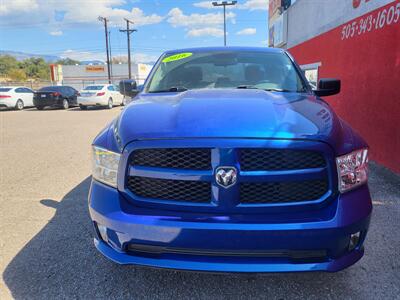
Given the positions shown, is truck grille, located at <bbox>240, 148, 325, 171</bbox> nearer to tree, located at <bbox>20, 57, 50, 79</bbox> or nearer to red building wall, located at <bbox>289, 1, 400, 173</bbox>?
red building wall, located at <bbox>289, 1, 400, 173</bbox>

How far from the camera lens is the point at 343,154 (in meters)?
2.15

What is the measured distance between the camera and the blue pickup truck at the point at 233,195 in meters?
2.00

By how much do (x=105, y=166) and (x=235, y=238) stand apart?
948 mm

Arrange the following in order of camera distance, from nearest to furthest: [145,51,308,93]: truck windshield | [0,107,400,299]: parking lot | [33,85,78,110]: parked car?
1. [0,107,400,299]: parking lot
2. [145,51,308,93]: truck windshield
3. [33,85,78,110]: parked car

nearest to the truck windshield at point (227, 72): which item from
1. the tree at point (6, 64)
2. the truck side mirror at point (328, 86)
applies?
the truck side mirror at point (328, 86)

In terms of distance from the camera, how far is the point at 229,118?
2.19 meters

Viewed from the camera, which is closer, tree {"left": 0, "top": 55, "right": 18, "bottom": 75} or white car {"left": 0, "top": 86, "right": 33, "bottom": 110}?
white car {"left": 0, "top": 86, "right": 33, "bottom": 110}

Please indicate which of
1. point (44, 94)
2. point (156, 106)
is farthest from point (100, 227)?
point (44, 94)

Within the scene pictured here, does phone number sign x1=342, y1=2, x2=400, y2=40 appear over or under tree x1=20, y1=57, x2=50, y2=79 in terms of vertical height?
under

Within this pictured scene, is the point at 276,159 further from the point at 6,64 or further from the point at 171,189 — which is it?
the point at 6,64

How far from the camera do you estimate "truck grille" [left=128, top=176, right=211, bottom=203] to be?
207cm

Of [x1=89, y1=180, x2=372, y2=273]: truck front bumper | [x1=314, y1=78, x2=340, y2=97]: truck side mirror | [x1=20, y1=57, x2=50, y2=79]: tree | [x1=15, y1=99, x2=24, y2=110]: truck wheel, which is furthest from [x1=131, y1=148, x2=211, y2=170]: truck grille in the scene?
[x1=20, y1=57, x2=50, y2=79]: tree

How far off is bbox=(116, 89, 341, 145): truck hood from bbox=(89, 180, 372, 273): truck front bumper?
448 millimetres

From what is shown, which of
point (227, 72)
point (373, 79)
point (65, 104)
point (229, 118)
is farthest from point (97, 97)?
point (229, 118)
